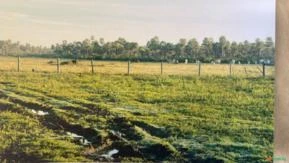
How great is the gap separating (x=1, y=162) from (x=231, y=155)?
1.55 meters

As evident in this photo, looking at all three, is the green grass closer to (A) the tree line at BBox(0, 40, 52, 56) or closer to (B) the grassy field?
(B) the grassy field

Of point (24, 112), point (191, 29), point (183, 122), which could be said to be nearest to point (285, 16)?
point (191, 29)

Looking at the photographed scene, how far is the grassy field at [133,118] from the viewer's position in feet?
12.3

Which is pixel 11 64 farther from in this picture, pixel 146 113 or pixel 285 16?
pixel 285 16

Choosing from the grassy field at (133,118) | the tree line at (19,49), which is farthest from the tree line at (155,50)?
the grassy field at (133,118)

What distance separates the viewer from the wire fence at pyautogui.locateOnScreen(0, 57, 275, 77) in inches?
151

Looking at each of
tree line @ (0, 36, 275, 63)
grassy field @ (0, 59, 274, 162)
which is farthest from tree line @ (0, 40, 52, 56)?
grassy field @ (0, 59, 274, 162)

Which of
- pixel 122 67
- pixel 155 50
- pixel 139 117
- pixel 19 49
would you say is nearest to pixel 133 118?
pixel 139 117

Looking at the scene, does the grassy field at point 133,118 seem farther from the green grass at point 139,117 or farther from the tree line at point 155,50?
the tree line at point 155,50

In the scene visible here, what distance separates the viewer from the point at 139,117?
3820 mm

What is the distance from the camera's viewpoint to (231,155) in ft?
12.5

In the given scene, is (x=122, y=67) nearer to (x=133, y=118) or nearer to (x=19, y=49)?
(x=133, y=118)

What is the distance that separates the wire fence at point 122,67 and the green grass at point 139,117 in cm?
5

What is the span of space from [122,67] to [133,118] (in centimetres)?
37
